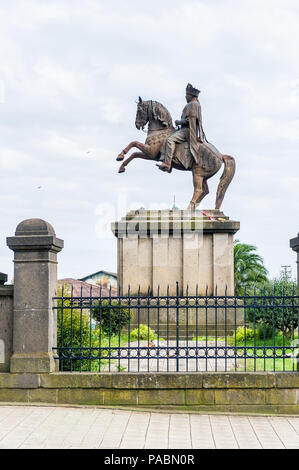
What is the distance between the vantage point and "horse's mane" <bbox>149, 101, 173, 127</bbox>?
19953 millimetres

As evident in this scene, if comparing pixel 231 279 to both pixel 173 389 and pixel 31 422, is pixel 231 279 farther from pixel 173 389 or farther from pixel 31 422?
pixel 31 422

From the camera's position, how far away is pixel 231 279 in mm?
18625

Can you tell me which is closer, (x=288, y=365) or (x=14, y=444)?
(x=14, y=444)

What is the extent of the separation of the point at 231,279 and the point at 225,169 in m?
3.74

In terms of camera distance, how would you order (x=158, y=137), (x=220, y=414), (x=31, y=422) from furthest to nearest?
(x=158, y=137) < (x=220, y=414) < (x=31, y=422)

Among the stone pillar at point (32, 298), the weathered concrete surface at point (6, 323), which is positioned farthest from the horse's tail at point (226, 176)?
the weathered concrete surface at point (6, 323)

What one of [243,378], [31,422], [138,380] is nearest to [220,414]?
[243,378]

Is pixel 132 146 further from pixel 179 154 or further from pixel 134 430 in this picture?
pixel 134 430

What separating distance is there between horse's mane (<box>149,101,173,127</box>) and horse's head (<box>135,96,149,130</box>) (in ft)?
0.88

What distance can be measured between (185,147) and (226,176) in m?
1.61

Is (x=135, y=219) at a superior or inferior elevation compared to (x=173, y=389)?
superior

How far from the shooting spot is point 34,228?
975 centimetres

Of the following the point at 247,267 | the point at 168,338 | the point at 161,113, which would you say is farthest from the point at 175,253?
the point at 247,267
